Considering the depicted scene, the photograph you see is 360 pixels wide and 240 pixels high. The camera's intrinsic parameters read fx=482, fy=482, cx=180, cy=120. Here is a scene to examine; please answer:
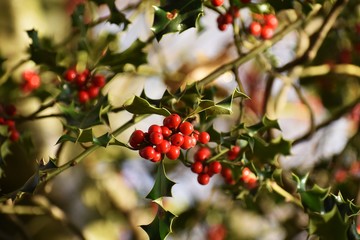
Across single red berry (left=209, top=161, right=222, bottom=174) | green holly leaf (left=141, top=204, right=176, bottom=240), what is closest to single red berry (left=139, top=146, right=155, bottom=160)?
green holly leaf (left=141, top=204, right=176, bottom=240)

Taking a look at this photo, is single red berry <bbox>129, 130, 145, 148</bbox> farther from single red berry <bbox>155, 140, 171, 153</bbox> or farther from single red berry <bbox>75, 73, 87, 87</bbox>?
single red berry <bbox>75, 73, 87, 87</bbox>

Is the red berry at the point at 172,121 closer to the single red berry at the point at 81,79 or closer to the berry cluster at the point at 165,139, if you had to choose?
the berry cluster at the point at 165,139

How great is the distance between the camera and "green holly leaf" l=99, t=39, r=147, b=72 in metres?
1.32

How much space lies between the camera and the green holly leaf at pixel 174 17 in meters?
1.00

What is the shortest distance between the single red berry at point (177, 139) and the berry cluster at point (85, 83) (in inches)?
17.1

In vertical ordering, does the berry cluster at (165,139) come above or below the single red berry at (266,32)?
above

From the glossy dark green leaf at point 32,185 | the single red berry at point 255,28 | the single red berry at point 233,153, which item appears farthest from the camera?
the single red berry at point 255,28

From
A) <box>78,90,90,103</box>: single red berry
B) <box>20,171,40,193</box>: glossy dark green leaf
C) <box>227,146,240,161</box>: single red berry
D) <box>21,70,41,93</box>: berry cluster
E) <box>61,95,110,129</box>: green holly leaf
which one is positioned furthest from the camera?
<box>21,70,41,93</box>: berry cluster

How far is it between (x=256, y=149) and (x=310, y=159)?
1.47 meters

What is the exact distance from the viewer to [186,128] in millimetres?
950

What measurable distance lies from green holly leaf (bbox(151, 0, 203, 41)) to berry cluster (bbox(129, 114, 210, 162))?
19 cm

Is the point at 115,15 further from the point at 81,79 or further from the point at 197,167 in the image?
the point at 197,167

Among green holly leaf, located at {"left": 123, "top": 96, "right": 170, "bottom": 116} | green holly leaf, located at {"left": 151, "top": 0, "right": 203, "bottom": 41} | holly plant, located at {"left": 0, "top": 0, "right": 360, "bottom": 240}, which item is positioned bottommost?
holly plant, located at {"left": 0, "top": 0, "right": 360, "bottom": 240}

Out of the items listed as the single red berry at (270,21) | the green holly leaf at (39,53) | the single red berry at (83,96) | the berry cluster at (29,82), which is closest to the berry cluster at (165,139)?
the single red berry at (83,96)
